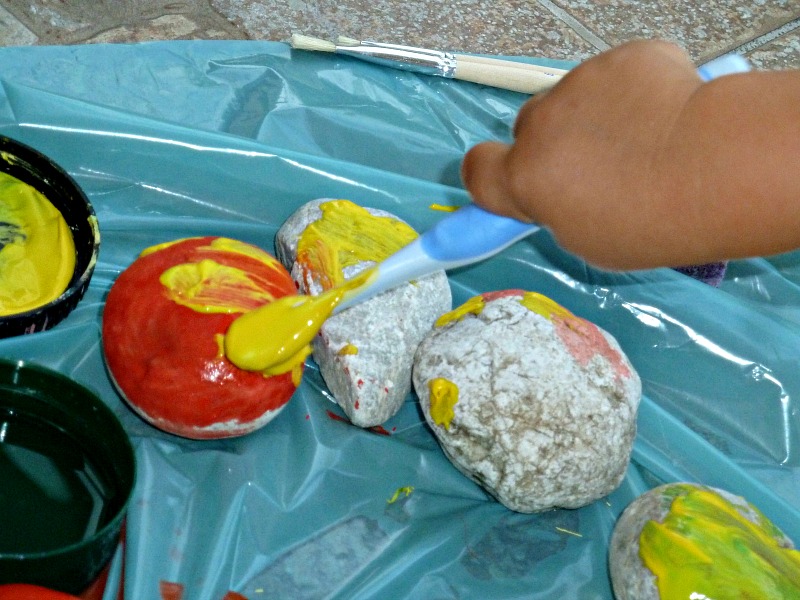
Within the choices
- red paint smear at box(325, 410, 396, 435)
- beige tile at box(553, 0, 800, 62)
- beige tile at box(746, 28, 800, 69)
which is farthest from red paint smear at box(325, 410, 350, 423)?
beige tile at box(746, 28, 800, 69)

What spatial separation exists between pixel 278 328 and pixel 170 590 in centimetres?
34

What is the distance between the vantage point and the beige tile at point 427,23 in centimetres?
204

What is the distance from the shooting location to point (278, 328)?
3.79 ft

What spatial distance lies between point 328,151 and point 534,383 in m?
0.63

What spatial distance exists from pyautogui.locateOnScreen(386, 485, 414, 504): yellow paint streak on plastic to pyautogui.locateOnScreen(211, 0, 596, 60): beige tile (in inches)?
42.7

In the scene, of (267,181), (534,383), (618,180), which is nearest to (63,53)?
(267,181)

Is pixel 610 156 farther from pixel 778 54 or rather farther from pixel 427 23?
pixel 778 54

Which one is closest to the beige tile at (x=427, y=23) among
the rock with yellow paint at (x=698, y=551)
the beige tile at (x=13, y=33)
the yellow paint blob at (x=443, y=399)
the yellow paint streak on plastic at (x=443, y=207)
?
the beige tile at (x=13, y=33)

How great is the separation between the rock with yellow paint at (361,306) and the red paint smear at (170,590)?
0.34 meters

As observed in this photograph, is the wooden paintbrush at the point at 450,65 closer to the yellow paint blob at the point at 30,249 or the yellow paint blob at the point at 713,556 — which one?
the yellow paint blob at the point at 30,249

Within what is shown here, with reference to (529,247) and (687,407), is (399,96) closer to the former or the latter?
(529,247)

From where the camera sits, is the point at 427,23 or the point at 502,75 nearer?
the point at 502,75

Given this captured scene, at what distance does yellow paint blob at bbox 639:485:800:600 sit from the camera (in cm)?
111

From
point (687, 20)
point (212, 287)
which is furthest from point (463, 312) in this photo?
point (687, 20)
